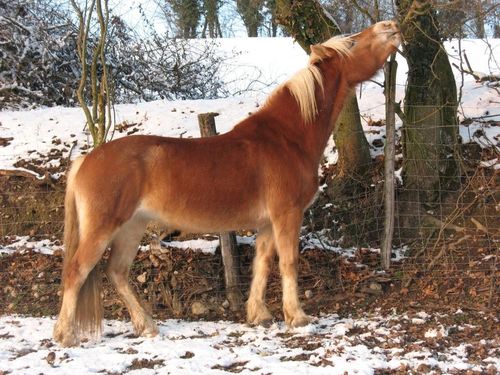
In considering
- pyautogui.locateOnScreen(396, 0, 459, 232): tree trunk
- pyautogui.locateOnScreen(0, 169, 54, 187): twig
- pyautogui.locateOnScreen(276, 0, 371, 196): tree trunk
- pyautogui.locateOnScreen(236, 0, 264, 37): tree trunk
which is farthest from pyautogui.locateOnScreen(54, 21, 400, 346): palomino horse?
pyautogui.locateOnScreen(236, 0, 264, 37): tree trunk

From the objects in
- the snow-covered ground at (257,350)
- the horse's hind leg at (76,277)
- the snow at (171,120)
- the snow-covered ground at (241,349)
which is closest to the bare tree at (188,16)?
the snow at (171,120)

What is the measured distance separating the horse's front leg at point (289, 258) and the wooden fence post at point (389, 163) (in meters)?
1.44

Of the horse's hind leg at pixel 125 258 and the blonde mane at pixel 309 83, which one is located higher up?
the blonde mane at pixel 309 83

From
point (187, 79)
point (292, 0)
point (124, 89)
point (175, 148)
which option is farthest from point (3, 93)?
point (175, 148)

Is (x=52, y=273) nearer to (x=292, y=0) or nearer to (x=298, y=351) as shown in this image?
(x=298, y=351)

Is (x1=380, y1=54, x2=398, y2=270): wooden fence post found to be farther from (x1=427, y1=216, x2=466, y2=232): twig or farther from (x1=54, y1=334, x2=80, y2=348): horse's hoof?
(x1=54, y1=334, x2=80, y2=348): horse's hoof

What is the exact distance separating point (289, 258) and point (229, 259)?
3.61ft

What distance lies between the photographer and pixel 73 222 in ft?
16.1

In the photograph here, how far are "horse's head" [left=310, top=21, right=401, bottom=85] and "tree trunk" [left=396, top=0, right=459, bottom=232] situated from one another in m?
1.28

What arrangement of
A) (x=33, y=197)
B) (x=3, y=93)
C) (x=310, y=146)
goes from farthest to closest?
(x=3, y=93) < (x=33, y=197) < (x=310, y=146)

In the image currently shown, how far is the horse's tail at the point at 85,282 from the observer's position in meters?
4.81

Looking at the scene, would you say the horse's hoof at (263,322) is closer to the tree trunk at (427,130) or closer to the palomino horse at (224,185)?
the palomino horse at (224,185)

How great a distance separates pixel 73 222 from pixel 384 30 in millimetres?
3228

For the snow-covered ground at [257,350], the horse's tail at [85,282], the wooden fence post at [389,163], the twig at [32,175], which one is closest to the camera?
the snow-covered ground at [257,350]
